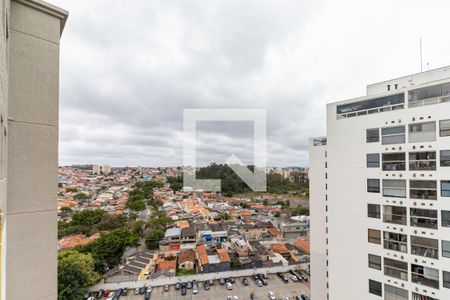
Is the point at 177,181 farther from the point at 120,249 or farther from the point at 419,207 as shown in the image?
the point at 419,207

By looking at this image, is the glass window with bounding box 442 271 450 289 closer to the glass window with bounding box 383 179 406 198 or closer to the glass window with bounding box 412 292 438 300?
the glass window with bounding box 412 292 438 300

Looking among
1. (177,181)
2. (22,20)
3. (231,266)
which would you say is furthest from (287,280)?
(177,181)

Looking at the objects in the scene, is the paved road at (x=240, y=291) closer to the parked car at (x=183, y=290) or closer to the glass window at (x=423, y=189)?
the parked car at (x=183, y=290)

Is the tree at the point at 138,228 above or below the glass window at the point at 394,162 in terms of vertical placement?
below

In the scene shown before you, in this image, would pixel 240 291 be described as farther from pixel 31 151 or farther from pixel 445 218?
pixel 31 151

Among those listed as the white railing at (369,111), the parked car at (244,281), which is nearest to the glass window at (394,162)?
the white railing at (369,111)

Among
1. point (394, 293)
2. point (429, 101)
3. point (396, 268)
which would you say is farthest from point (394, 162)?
point (394, 293)

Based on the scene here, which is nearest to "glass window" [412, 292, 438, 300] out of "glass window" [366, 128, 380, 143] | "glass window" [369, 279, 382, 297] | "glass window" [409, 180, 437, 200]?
"glass window" [369, 279, 382, 297]
